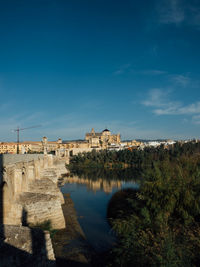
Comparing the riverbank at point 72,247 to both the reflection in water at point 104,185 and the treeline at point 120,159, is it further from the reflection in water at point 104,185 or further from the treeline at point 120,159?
the treeline at point 120,159

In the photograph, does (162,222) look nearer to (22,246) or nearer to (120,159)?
(22,246)

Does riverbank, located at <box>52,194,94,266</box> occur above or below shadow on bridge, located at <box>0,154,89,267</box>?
below

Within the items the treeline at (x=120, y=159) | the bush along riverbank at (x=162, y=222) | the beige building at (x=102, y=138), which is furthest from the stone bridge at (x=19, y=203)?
the beige building at (x=102, y=138)

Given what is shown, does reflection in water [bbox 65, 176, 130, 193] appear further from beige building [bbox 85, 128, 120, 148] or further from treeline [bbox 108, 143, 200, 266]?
beige building [bbox 85, 128, 120, 148]

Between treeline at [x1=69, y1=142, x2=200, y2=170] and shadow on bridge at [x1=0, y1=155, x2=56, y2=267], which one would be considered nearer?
shadow on bridge at [x1=0, y1=155, x2=56, y2=267]

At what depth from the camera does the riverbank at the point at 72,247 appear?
843 centimetres

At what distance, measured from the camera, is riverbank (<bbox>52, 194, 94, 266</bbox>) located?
27.6 ft

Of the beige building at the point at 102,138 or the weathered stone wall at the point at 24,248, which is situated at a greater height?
the beige building at the point at 102,138

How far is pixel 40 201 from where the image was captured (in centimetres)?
1126

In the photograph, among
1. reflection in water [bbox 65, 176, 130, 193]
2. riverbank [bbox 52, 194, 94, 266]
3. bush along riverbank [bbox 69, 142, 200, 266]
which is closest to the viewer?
bush along riverbank [bbox 69, 142, 200, 266]

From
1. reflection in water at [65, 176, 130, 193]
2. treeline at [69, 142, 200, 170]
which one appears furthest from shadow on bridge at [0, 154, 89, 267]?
treeline at [69, 142, 200, 170]

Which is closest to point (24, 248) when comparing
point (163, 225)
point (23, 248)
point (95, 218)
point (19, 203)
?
point (23, 248)

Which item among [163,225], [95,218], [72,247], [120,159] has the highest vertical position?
[163,225]

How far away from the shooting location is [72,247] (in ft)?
31.3
